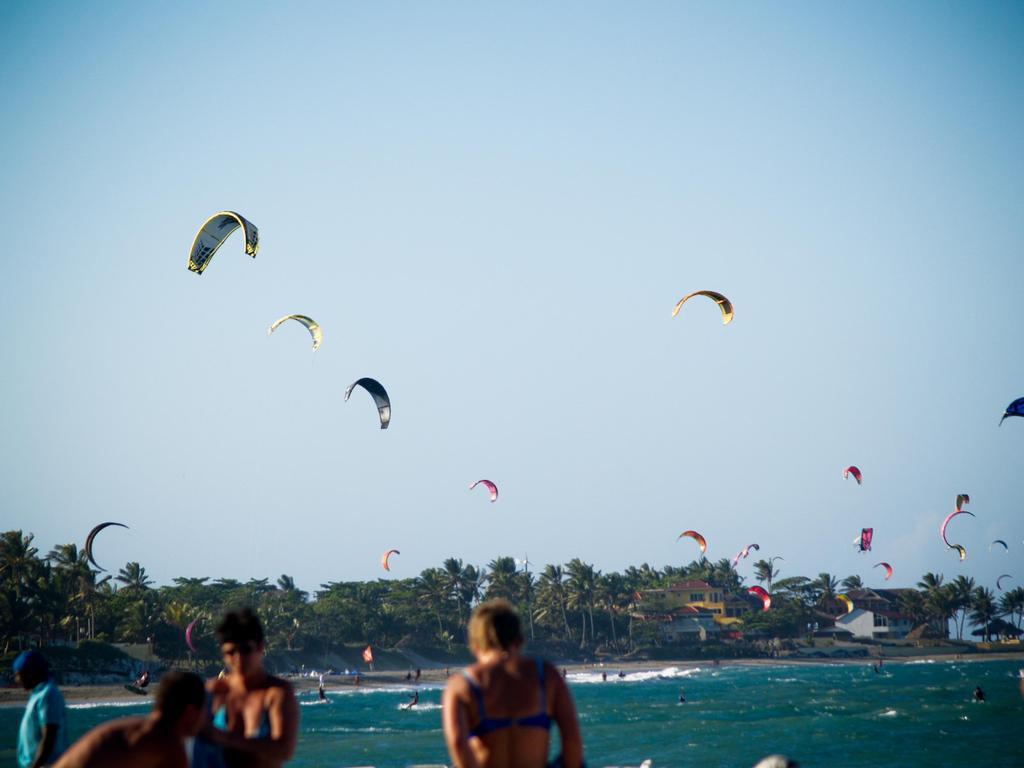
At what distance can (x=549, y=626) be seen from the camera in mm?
101938

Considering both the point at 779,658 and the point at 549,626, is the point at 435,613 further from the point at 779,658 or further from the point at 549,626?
the point at 779,658

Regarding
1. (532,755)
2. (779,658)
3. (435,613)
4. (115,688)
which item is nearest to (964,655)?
(779,658)

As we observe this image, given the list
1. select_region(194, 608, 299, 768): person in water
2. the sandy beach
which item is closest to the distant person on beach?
select_region(194, 608, 299, 768): person in water

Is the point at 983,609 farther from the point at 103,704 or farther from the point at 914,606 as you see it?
the point at 103,704

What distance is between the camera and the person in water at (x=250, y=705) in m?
4.20

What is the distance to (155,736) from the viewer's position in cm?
387

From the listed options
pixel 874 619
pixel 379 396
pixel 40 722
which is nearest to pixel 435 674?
pixel 874 619

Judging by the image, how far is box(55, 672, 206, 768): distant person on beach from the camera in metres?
3.82

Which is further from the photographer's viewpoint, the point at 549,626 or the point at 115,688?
the point at 549,626

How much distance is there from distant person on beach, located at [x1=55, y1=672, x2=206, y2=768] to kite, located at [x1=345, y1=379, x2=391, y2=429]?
1937 cm

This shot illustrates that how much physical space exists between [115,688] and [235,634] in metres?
59.6

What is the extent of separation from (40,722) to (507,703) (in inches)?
118

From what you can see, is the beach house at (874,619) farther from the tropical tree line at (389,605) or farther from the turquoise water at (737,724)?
the turquoise water at (737,724)

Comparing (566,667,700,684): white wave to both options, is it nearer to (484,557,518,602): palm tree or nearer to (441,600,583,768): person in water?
(484,557,518,602): palm tree
